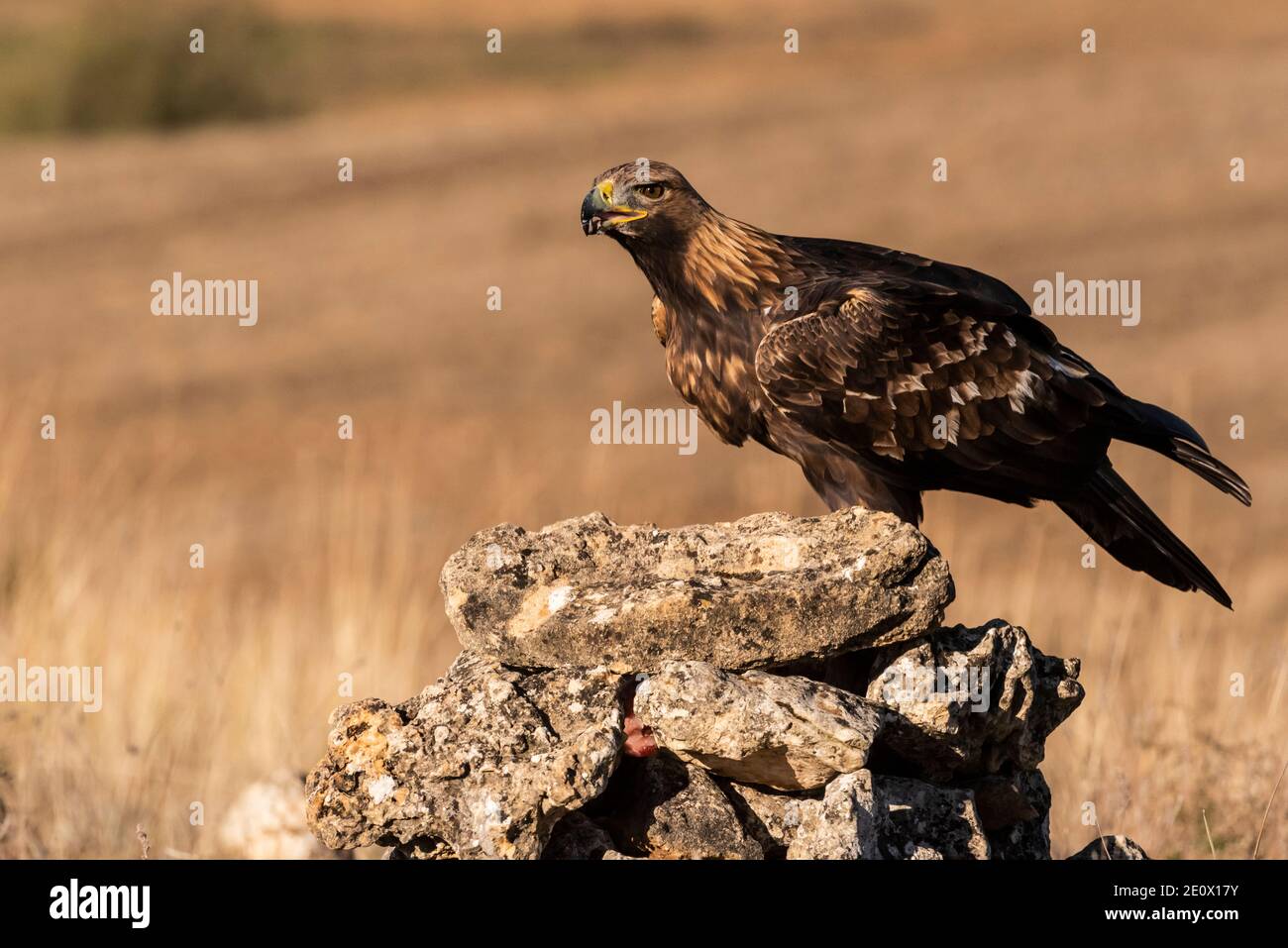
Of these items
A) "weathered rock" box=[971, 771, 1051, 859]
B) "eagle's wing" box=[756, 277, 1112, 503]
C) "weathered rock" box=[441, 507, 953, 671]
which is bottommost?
"weathered rock" box=[971, 771, 1051, 859]

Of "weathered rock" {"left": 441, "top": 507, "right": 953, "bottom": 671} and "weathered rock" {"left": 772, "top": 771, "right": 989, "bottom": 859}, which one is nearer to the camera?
"weathered rock" {"left": 772, "top": 771, "right": 989, "bottom": 859}

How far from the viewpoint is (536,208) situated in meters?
41.5

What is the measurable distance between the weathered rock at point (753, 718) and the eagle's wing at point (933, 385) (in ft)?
6.44

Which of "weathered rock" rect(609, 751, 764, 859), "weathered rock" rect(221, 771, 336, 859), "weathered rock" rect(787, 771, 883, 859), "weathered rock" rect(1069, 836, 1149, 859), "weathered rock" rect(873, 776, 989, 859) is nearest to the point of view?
"weathered rock" rect(787, 771, 883, 859)

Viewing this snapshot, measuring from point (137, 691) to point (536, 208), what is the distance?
30.7 m

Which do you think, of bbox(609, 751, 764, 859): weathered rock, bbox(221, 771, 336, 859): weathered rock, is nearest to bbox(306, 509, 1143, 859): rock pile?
bbox(609, 751, 764, 859): weathered rock

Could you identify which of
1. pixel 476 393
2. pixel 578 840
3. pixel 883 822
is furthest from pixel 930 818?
pixel 476 393

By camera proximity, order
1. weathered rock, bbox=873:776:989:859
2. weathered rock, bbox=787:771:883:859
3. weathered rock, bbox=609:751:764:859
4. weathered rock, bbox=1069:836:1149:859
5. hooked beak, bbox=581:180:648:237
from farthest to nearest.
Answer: hooked beak, bbox=581:180:648:237
weathered rock, bbox=1069:836:1149:859
weathered rock, bbox=873:776:989:859
weathered rock, bbox=609:751:764:859
weathered rock, bbox=787:771:883:859

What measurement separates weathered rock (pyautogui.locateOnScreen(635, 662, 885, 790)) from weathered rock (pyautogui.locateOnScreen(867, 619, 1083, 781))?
0.38 meters

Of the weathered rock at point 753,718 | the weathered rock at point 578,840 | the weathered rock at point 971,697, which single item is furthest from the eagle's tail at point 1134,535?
the weathered rock at point 578,840

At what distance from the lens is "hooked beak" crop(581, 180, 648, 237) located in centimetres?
694

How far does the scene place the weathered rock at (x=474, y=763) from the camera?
16.8 ft

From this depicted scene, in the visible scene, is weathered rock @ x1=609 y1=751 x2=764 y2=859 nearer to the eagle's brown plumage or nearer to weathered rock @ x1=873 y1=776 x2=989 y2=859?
weathered rock @ x1=873 y1=776 x2=989 y2=859

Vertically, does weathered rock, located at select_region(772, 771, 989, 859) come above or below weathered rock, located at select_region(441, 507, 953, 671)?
below
